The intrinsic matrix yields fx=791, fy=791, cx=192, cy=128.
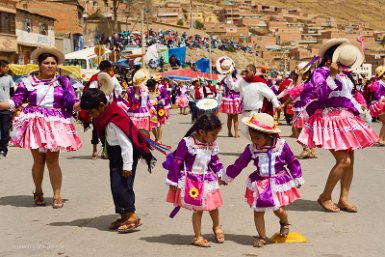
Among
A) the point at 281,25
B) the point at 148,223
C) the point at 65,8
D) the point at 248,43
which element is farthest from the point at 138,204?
the point at 281,25

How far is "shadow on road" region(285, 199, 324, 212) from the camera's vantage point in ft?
30.7

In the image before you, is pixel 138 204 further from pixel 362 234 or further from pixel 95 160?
pixel 95 160

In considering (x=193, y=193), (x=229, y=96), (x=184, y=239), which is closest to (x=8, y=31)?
(x=229, y=96)

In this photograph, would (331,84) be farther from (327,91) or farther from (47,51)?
(47,51)

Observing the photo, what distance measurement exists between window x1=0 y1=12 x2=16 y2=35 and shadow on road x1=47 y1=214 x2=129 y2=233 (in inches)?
1616

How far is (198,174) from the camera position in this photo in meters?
7.42

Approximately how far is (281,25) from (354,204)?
191 meters

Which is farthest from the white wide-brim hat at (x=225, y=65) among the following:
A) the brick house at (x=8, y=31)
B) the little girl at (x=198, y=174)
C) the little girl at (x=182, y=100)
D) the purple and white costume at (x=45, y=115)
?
the brick house at (x=8, y=31)

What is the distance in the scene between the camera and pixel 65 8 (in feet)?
232

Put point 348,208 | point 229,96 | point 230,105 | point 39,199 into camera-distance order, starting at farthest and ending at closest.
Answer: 1. point 229,96
2. point 230,105
3. point 39,199
4. point 348,208

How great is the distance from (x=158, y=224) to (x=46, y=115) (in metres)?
2.28

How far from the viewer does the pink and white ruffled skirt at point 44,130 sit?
964 cm

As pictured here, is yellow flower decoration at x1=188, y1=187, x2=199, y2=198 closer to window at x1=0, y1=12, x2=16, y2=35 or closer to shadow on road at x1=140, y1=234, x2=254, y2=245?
shadow on road at x1=140, y1=234, x2=254, y2=245

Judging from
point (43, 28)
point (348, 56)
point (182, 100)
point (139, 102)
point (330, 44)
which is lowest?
point (182, 100)
